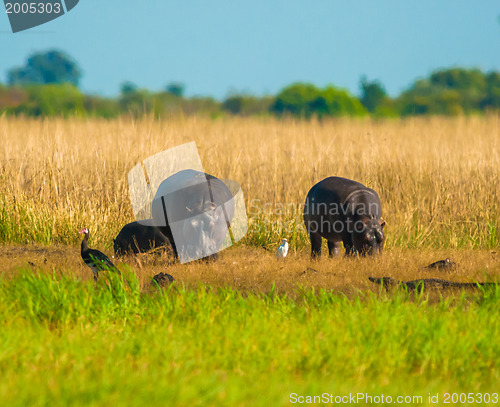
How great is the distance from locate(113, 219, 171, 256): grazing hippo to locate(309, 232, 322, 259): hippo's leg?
4.95 feet

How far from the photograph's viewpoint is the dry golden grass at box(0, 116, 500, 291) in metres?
6.34

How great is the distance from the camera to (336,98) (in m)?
34.6

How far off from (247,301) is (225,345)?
99 centimetres

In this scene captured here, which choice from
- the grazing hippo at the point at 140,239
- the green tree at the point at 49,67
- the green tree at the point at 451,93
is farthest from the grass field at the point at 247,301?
the green tree at the point at 49,67

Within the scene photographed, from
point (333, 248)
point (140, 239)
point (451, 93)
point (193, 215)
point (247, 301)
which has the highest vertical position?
point (451, 93)

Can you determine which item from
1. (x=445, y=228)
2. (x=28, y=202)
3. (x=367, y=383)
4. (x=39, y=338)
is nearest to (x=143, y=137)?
(x=28, y=202)

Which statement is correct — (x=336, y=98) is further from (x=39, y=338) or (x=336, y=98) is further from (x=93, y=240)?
(x=39, y=338)

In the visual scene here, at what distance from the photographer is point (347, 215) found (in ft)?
19.6

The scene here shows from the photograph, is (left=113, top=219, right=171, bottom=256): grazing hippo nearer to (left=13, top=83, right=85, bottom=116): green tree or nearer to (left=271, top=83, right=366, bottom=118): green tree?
(left=13, top=83, right=85, bottom=116): green tree

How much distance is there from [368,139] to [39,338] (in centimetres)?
852

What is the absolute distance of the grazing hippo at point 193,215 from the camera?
6043 millimetres

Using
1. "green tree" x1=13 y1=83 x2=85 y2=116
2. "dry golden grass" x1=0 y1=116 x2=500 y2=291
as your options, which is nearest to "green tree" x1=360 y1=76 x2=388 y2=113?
"green tree" x1=13 y1=83 x2=85 y2=116

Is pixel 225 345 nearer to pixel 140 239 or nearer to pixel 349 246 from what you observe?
pixel 349 246

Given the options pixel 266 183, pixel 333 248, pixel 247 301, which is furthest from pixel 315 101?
pixel 247 301
